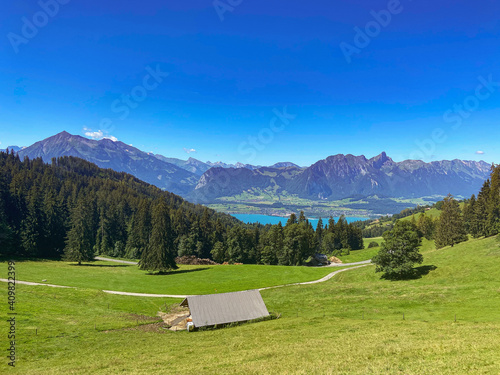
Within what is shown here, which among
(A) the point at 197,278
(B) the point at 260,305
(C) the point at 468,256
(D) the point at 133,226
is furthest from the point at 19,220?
(C) the point at 468,256

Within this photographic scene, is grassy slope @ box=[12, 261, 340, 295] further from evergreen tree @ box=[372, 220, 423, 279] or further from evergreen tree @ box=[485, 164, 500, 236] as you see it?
evergreen tree @ box=[485, 164, 500, 236]

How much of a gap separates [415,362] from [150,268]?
7026cm

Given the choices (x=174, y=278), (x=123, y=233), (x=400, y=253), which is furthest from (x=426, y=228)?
(x=123, y=233)

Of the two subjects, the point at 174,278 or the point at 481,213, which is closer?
the point at 174,278

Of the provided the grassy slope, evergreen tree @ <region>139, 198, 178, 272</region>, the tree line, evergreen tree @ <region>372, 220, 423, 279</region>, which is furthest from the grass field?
evergreen tree @ <region>139, 198, 178, 272</region>

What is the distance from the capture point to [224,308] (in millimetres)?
37188

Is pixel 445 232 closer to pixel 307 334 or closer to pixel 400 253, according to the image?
pixel 400 253

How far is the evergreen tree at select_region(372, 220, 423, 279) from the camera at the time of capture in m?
52.0

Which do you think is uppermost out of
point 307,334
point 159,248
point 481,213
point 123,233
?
point 481,213

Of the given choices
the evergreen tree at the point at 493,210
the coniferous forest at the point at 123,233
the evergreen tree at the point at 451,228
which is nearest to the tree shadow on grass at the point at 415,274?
the evergreen tree at the point at 493,210

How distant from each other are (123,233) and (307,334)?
118m

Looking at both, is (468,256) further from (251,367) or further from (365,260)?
(365,260)

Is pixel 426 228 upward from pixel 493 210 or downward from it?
downward

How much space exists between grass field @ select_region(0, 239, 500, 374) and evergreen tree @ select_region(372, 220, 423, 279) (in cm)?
310
